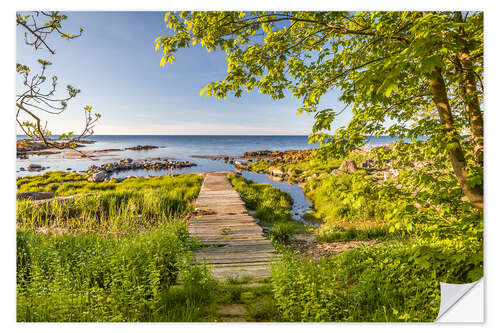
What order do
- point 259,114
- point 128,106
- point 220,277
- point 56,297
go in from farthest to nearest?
point 259,114 < point 128,106 < point 220,277 < point 56,297

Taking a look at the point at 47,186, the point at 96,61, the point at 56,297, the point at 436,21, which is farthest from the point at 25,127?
the point at 436,21

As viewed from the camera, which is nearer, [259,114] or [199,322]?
[199,322]

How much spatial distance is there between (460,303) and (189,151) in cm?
949

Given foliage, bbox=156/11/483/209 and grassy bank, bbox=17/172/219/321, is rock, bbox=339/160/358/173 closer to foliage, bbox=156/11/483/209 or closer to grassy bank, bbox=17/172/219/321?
foliage, bbox=156/11/483/209

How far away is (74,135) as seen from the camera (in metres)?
2.33

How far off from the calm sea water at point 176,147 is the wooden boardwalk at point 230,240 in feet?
5.25

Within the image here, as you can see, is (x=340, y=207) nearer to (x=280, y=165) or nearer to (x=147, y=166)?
(x=280, y=165)

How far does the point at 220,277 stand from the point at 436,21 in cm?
288

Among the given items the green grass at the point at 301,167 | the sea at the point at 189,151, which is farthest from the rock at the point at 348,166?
the sea at the point at 189,151

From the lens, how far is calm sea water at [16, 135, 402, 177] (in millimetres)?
3462

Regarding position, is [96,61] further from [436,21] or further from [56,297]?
[436,21]
